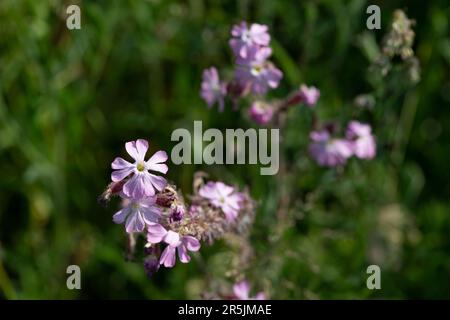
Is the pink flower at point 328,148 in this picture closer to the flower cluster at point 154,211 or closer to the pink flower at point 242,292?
the pink flower at point 242,292

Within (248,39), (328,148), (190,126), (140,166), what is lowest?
(140,166)

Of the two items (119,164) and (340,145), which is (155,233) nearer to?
(119,164)

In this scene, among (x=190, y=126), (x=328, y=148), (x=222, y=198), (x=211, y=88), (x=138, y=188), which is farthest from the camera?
(x=190, y=126)

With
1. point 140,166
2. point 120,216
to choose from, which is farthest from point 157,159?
point 120,216

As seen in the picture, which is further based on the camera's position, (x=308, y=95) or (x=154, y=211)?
(x=308, y=95)

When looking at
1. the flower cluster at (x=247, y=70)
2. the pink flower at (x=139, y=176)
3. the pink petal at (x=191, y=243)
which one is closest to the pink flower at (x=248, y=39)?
the flower cluster at (x=247, y=70)

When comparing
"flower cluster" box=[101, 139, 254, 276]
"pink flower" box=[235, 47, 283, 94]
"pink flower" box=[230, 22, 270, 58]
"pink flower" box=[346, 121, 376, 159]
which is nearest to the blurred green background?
"pink flower" box=[346, 121, 376, 159]
